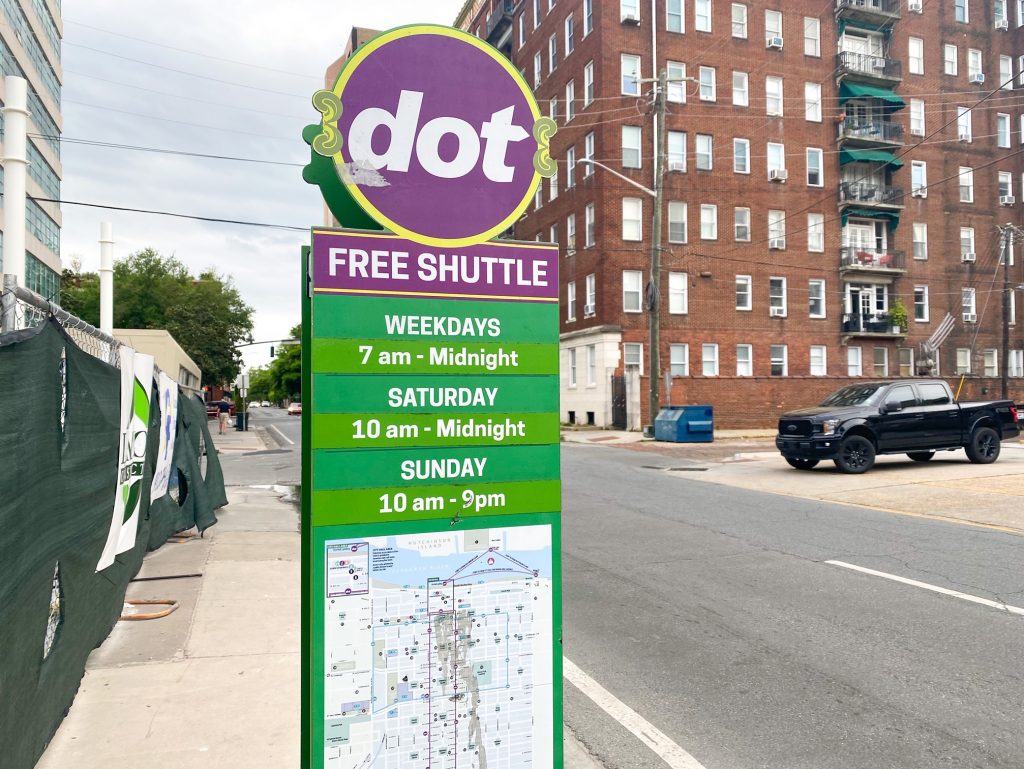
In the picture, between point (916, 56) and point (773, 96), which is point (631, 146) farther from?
point (916, 56)

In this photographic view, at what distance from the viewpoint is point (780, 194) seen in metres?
38.4

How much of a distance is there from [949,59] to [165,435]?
4725 cm

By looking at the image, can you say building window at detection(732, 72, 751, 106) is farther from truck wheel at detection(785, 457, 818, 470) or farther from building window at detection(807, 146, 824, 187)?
truck wheel at detection(785, 457, 818, 470)

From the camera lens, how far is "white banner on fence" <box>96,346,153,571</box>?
5.91m

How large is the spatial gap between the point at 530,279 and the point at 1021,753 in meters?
3.49

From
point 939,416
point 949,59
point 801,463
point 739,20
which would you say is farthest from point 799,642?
point 949,59

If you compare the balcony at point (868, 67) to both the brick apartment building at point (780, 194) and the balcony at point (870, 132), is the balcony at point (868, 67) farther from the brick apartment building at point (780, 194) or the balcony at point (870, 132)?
the balcony at point (870, 132)

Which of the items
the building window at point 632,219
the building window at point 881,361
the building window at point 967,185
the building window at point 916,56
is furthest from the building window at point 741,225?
the building window at point 967,185

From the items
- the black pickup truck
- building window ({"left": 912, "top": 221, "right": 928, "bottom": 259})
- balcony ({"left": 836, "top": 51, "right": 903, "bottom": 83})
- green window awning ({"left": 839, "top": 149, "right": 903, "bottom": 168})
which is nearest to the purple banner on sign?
the black pickup truck

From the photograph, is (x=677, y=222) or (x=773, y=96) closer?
(x=677, y=222)

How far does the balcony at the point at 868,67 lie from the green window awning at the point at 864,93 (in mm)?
477

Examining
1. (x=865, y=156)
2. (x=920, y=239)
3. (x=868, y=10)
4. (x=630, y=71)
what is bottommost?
(x=920, y=239)

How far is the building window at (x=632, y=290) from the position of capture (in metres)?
35.9


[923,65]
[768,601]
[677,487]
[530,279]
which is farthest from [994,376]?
[530,279]
